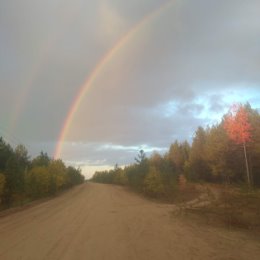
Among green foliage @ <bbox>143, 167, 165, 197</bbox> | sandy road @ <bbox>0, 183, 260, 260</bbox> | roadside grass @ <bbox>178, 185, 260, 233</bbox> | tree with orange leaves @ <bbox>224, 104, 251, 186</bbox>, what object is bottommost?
sandy road @ <bbox>0, 183, 260, 260</bbox>

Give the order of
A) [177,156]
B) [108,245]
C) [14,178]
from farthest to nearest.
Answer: [177,156]
[14,178]
[108,245]

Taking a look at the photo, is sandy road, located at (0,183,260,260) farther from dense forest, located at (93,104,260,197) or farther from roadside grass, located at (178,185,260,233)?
dense forest, located at (93,104,260,197)

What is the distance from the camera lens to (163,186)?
3941 centimetres

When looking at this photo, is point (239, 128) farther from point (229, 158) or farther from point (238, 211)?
point (238, 211)

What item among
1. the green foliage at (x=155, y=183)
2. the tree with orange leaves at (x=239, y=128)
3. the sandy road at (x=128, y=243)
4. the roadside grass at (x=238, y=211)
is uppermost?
the tree with orange leaves at (x=239, y=128)

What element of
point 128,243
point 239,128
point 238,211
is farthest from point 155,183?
point 128,243

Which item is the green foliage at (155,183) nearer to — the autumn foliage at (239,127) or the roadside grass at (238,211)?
the autumn foliage at (239,127)

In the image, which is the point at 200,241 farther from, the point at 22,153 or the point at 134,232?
the point at 22,153

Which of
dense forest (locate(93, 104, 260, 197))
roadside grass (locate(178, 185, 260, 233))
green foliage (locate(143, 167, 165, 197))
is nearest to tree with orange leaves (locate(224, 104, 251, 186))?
dense forest (locate(93, 104, 260, 197))

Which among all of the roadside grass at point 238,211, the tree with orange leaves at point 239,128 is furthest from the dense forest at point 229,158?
the roadside grass at point 238,211

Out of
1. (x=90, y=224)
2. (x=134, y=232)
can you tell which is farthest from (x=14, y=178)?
(x=134, y=232)

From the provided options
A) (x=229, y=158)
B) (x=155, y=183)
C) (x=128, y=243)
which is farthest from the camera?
(x=229, y=158)

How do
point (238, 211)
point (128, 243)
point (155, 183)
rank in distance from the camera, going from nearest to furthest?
point (128, 243) < point (238, 211) < point (155, 183)

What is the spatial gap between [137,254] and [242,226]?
6643 mm
